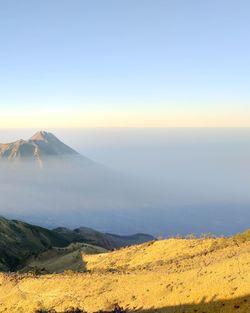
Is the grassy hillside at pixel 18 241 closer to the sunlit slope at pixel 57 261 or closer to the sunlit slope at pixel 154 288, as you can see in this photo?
the sunlit slope at pixel 57 261

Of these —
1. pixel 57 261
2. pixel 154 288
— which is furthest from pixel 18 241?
pixel 154 288

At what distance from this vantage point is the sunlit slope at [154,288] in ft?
93.0

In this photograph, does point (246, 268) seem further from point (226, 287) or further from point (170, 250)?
point (170, 250)

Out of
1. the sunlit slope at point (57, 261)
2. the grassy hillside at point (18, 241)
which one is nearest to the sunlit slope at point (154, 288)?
the sunlit slope at point (57, 261)

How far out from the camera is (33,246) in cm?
15862

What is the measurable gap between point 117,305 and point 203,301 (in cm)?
703

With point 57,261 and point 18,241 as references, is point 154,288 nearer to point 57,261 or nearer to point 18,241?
point 57,261

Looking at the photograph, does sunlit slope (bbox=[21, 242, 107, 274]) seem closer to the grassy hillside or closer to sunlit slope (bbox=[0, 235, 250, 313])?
sunlit slope (bbox=[0, 235, 250, 313])

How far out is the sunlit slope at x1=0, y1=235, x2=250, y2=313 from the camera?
1117 inches

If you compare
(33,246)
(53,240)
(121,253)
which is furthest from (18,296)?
(53,240)

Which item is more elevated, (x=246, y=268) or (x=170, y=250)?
(x=246, y=268)

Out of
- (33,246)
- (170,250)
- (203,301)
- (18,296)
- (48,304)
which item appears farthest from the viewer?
(33,246)

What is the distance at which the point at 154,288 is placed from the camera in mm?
33656

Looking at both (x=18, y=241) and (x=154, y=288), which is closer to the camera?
(x=154, y=288)
